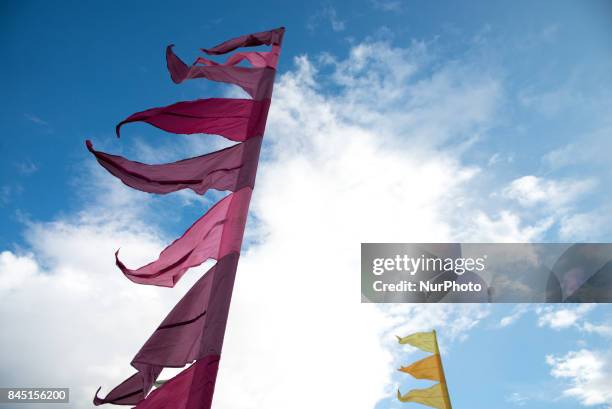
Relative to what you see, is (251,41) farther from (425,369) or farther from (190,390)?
(425,369)

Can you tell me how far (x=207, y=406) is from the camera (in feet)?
16.0

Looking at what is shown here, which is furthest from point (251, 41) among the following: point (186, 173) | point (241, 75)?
point (186, 173)

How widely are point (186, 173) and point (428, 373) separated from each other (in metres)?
9.78

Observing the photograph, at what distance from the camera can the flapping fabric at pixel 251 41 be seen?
7.54 meters

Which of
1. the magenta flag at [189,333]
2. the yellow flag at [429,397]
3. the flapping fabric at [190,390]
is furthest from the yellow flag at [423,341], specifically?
the flapping fabric at [190,390]

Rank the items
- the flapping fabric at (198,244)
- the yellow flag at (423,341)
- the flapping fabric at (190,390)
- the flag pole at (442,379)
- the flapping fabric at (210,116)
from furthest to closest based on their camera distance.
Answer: the yellow flag at (423,341), the flag pole at (442,379), the flapping fabric at (210,116), the flapping fabric at (198,244), the flapping fabric at (190,390)

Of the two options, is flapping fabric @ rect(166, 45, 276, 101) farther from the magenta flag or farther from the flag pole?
the flag pole

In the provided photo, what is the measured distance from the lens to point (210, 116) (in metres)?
6.84

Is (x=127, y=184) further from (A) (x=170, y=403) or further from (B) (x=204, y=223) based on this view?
(A) (x=170, y=403)

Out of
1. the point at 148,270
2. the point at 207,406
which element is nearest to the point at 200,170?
the point at 148,270

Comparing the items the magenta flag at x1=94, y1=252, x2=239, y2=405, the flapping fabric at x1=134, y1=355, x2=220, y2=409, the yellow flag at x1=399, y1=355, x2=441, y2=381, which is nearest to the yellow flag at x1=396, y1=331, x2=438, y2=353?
the yellow flag at x1=399, y1=355, x2=441, y2=381

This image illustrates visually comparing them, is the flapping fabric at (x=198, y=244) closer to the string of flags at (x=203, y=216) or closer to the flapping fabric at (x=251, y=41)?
the string of flags at (x=203, y=216)

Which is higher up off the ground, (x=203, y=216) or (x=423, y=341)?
(x=423, y=341)

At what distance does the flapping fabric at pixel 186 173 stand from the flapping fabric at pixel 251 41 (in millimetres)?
1924
